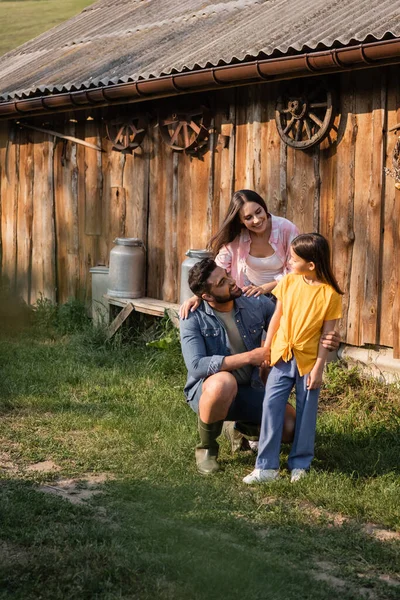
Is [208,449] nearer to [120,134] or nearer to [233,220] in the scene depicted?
[233,220]

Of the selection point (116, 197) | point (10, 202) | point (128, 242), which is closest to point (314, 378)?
point (128, 242)

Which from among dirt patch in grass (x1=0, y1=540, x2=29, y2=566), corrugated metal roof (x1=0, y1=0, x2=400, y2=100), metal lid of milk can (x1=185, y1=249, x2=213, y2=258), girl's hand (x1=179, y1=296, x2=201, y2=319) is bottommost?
dirt patch in grass (x1=0, y1=540, x2=29, y2=566)

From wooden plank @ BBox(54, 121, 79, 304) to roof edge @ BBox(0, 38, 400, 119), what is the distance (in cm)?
55

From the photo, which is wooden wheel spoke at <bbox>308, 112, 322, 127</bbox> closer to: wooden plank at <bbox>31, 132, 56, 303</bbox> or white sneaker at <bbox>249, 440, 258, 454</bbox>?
white sneaker at <bbox>249, 440, 258, 454</bbox>

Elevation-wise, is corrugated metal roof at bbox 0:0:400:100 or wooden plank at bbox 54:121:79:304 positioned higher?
corrugated metal roof at bbox 0:0:400:100

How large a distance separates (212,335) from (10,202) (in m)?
6.78

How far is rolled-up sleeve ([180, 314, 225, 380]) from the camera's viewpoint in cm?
548

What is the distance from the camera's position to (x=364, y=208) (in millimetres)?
7129

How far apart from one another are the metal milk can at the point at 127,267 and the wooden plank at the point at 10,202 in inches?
106

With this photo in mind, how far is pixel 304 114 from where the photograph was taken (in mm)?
7453

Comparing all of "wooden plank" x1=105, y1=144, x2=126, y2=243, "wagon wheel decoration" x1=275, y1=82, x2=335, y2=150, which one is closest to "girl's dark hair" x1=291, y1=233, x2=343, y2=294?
"wagon wheel decoration" x1=275, y1=82, x2=335, y2=150

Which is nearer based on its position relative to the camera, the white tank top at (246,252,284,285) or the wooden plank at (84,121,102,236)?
the white tank top at (246,252,284,285)

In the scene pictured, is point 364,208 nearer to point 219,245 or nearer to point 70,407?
point 219,245

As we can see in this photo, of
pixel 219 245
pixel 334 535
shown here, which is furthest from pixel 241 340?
pixel 334 535
